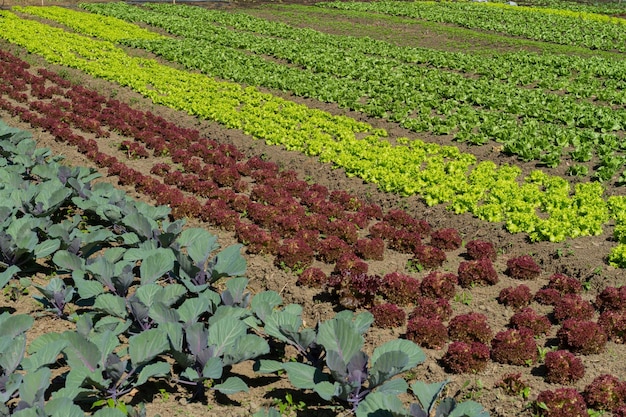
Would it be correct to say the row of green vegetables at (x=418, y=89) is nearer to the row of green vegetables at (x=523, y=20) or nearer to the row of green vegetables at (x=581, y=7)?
the row of green vegetables at (x=523, y=20)

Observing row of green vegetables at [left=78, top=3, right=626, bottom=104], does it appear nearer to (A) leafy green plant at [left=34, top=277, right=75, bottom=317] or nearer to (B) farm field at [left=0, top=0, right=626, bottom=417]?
(B) farm field at [left=0, top=0, right=626, bottom=417]

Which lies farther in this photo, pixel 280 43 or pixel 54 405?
pixel 280 43

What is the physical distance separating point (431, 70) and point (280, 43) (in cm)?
781

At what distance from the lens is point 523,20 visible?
119 feet

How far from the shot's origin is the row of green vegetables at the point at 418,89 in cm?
1310

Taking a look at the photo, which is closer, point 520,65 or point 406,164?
point 406,164

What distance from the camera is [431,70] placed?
20781 mm

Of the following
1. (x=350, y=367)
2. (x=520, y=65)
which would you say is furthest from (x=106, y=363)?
(x=520, y=65)

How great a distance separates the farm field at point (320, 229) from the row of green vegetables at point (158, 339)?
0.09ft

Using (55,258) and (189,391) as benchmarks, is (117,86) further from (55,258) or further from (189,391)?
(189,391)

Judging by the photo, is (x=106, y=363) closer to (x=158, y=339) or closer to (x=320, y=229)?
(x=158, y=339)

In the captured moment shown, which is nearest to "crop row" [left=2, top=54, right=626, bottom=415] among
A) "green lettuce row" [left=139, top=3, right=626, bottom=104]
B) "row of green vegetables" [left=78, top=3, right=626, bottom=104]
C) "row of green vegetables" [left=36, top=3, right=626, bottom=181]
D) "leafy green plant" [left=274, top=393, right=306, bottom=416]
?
"leafy green plant" [left=274, top=393, right=306, bottom=416]

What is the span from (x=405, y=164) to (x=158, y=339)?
7434 mm

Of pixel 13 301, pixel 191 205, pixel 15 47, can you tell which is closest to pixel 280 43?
pixel 15 47
